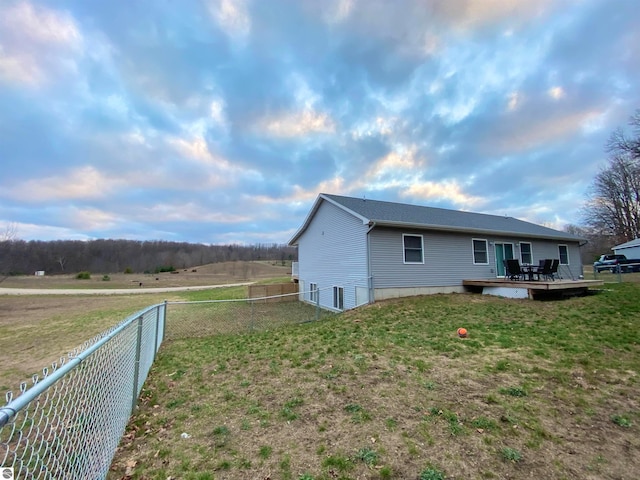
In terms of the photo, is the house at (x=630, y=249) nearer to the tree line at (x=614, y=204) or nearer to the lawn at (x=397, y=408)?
the tree line at (x=614, y=204)

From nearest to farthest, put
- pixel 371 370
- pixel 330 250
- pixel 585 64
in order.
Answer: pixel 371 370
pixel 585 64
pixel 330 250

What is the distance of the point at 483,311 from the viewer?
923 cm

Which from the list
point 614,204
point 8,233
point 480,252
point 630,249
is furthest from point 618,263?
point 8,233

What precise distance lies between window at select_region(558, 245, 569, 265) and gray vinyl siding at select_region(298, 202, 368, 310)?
13495mm

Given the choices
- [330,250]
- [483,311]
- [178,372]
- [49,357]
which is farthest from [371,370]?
[330,250]

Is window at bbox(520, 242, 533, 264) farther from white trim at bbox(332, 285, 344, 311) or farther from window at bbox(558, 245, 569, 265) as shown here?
white trim at bbox(332, 285, 344, 311)

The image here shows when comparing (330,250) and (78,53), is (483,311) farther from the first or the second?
(78,53)

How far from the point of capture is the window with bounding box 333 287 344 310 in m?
13.4

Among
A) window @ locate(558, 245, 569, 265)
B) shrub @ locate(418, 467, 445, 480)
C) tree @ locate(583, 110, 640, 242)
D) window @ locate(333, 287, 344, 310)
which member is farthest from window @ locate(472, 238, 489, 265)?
tree @ locate(583, 110, 640, 242)

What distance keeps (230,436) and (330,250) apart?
37.8 feet

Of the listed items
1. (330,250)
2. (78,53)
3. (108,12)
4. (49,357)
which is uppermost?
(108,12)

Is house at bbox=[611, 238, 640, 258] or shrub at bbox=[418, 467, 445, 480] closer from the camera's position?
shrub at bbox=[418, 467, 445, 480]

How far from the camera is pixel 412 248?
1230 centimetres

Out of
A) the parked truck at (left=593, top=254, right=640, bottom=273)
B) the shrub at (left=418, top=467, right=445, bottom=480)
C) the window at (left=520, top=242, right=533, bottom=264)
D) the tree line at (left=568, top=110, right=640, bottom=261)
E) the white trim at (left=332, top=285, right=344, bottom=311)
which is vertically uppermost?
the tree line at (left=568, top=110, right=640, bottom=261)
